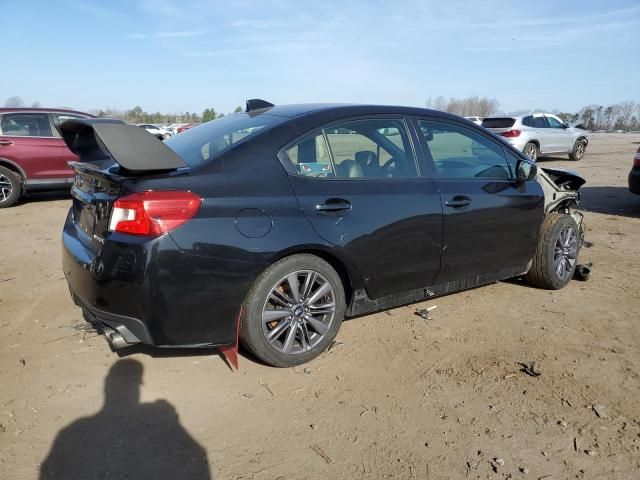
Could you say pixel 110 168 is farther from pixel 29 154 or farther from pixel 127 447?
pixel 29 154

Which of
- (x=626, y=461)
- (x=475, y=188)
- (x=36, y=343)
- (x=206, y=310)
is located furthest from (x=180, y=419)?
(x=475, y=188)

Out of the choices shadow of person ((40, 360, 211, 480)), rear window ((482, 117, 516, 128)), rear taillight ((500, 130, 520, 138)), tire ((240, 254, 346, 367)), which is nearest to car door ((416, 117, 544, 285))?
tire ((240, 254, 346, 367))

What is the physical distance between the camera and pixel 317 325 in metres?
3.27

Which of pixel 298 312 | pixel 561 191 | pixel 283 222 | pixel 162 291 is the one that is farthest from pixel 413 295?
pixel 561 191

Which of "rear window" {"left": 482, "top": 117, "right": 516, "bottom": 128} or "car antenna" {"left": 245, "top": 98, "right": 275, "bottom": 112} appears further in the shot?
"rear window" {"left": 482, "top": 117, "right": 516, "bottom": 128}

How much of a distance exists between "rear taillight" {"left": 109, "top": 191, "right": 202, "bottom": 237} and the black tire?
7.38 m

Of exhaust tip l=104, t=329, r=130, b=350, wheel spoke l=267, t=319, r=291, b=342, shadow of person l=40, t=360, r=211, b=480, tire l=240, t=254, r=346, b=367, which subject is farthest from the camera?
wheel spoke l=267, t=319, r=291, b=342

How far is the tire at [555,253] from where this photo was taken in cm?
452

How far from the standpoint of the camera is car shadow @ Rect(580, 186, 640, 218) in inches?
337

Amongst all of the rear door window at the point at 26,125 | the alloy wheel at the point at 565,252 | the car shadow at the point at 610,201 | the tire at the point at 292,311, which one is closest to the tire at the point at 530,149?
the car shadow at the point at 610,201

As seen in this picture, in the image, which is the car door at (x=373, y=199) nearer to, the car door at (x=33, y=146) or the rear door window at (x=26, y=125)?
the car door at (x=33, y=146)

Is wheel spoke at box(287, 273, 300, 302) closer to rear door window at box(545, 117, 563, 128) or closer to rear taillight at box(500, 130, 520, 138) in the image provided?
rear taillight at box(500, 130, 520, 138)

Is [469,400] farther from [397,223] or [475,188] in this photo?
[475,188]

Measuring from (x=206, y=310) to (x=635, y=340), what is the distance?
10.0 feet
